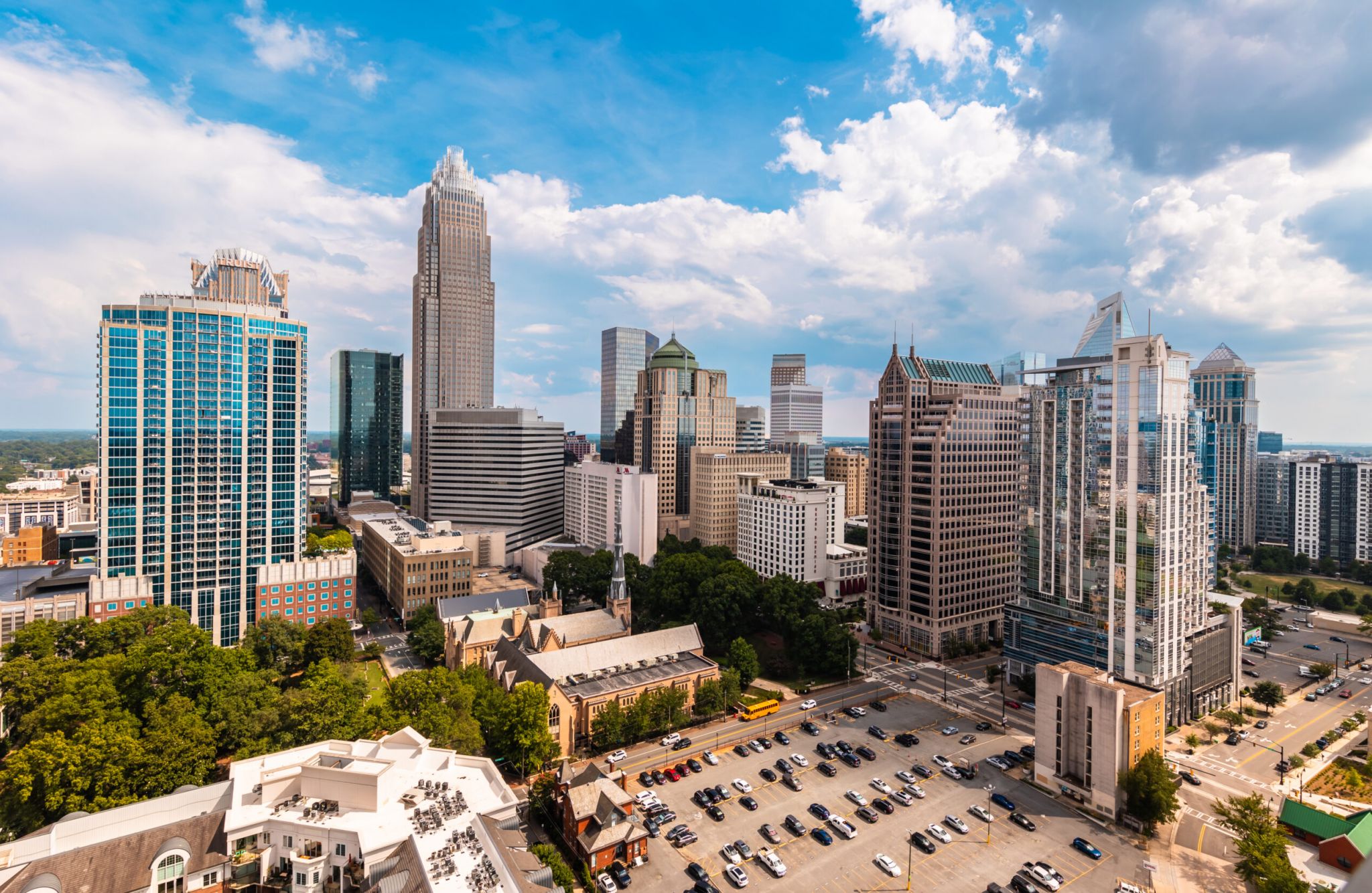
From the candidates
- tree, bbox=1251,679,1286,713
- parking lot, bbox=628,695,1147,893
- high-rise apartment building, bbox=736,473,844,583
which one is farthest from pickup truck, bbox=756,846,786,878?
tree, bbox=1251,679,1286,713

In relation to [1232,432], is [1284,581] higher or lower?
lower

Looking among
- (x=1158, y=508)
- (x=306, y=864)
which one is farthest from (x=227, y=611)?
(x=1158, y=508)

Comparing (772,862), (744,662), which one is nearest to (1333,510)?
(744,662)

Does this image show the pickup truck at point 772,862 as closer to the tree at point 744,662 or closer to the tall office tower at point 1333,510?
the tree at point 744,662

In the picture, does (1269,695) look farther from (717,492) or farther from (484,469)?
(484,469)

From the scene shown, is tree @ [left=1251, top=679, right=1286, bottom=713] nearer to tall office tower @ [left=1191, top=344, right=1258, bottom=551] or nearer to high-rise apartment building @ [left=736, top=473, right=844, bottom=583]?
high-rise apartment building @ [left=736, top=473, right=844, bottom=583]

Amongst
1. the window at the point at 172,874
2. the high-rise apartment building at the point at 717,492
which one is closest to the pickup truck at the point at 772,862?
the window at the point at 172,874

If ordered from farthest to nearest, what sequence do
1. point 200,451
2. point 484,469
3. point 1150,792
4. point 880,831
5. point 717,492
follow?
point 484,469
point 717,492
point 200,451
point 1150,792
point 880,831
